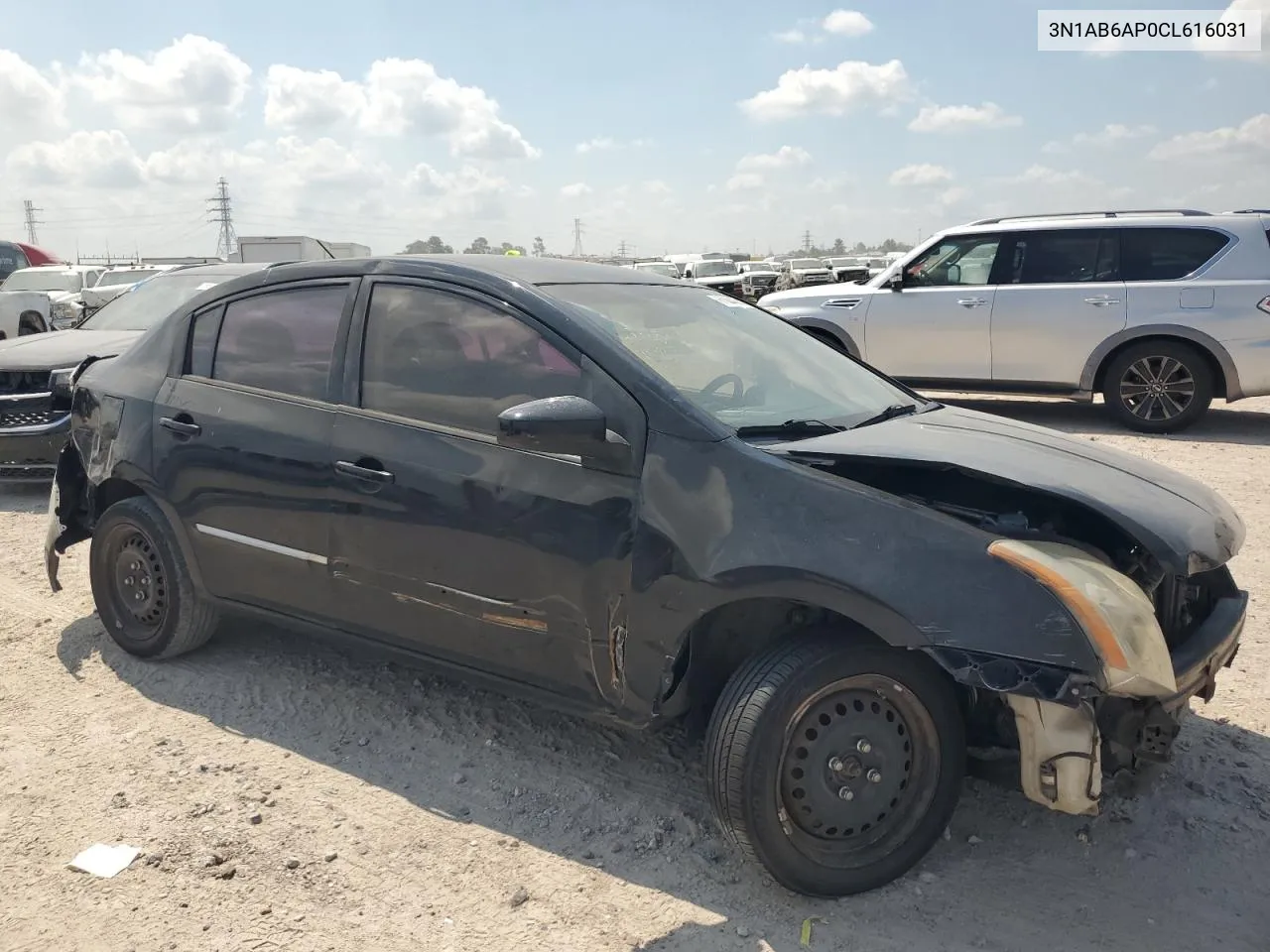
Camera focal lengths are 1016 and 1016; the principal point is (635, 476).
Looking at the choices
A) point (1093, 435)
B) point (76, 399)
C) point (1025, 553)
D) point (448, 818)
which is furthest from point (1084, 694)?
point (1093, 435)

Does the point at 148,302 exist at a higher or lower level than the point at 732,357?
higher

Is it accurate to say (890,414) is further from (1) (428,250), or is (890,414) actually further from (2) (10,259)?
(2) (10,259)

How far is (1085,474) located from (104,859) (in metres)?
3.06

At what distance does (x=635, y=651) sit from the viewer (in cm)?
289

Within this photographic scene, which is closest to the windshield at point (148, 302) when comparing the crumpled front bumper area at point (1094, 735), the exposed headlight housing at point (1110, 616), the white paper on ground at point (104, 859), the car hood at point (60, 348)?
the car hood at point (60, 348)

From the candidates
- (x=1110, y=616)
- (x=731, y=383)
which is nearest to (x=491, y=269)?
(x=731, y=383)

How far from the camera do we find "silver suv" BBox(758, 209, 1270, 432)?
8.75 metres

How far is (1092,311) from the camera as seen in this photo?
361 inches

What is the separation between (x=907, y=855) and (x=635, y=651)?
92 centimetres

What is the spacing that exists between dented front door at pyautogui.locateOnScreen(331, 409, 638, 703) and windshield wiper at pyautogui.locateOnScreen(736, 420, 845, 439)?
38cm

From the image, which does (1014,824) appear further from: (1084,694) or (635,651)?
(635,651)

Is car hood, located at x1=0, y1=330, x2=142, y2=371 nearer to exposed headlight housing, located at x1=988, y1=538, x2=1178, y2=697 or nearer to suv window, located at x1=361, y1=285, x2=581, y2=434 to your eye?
suv window, located at x1=361, y1=285, x2=581, y2=434

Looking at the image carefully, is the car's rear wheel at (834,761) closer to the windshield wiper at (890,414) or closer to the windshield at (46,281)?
the windshield wiper at (890,414)

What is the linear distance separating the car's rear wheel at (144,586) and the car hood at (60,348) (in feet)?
9.79
